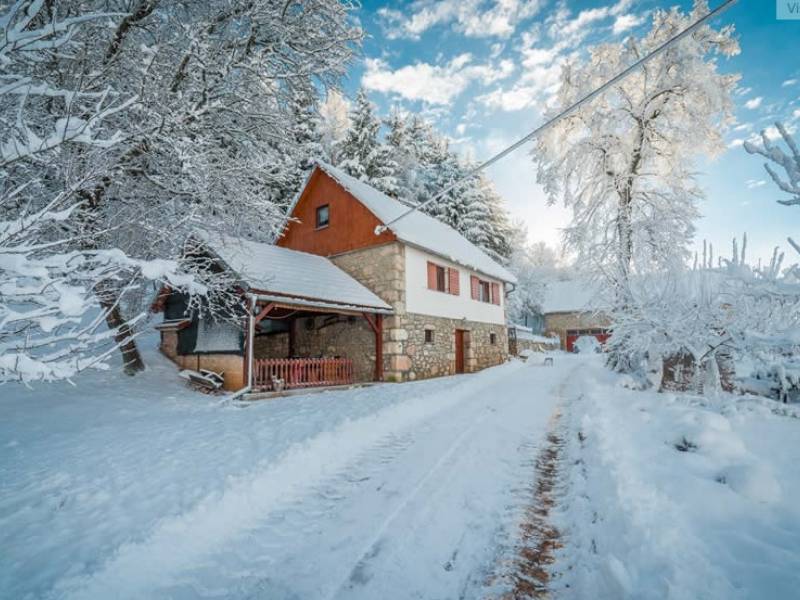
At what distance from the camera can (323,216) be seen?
15.2 meters

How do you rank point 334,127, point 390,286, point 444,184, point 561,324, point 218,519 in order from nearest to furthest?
point 218,519 < point 390,286 < point 334,127 < point 444,184 < point 561,324

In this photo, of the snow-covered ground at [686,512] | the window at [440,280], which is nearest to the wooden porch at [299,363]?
the window at [440,280]

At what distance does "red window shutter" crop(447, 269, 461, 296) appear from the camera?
15.5 m

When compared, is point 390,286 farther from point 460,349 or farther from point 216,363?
point 216,363

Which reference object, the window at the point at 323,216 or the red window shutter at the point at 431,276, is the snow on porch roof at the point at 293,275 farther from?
the red window shutter at the point at 431,276

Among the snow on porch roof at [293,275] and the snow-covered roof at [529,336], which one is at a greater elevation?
the snow on porch roof at [293,275]

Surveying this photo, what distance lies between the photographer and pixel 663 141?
13672mm

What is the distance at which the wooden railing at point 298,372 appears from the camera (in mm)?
9328

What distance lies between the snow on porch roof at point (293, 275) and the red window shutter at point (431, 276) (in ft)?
8.54

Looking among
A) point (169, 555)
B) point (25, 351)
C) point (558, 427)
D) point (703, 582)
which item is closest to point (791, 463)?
point (703, 582)

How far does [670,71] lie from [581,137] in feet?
10.5

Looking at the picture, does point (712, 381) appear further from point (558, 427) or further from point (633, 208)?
point (633, 208)

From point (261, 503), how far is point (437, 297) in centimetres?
1163

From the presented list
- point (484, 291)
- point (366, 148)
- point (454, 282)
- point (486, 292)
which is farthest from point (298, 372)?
point (366, 148)
